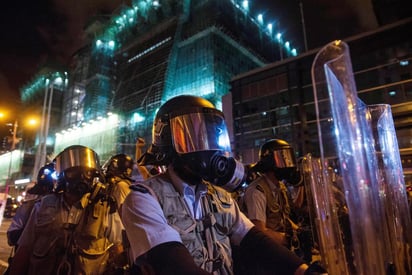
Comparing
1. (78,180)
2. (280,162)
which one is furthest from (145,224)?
(280,162)

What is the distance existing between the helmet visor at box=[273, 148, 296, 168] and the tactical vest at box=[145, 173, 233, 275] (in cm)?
214

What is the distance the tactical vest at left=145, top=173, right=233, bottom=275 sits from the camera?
1.63 meters

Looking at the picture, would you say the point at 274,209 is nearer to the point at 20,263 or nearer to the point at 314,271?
the point at 314,271

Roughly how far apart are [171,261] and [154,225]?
20 centimetres

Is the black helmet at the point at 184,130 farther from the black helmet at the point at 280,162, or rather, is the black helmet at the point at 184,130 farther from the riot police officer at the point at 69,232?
the black helmet at the point at 280,162

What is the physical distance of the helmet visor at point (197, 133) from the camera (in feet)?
6.10

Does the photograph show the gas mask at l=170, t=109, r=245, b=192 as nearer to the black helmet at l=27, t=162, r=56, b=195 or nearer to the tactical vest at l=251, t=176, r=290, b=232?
the tactical vest at l=251, t=176, r=290, b=232

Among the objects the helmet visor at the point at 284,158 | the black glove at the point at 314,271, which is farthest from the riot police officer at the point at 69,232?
the helmet visor at the point at 284,158

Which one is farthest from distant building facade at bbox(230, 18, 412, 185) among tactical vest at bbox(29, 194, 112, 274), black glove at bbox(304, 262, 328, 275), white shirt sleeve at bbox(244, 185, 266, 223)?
black glove at bbox(304, 262, 328, 275)

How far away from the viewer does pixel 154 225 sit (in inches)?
57.2

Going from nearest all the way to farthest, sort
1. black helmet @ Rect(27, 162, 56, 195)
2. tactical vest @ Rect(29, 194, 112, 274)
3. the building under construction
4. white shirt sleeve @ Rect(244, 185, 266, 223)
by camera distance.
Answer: tactical vest @ Rect(29, 194, 112, 274) → white shirt sleeve @ Rect(244, 185, 266, 223) → black helmet @ Rect(27, 162, 56, 195) → the building under construction

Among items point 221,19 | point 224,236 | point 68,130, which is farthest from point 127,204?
point 68,130

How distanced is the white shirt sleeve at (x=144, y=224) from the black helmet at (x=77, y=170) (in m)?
1.93

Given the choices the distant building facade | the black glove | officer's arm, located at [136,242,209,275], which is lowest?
the black glove
